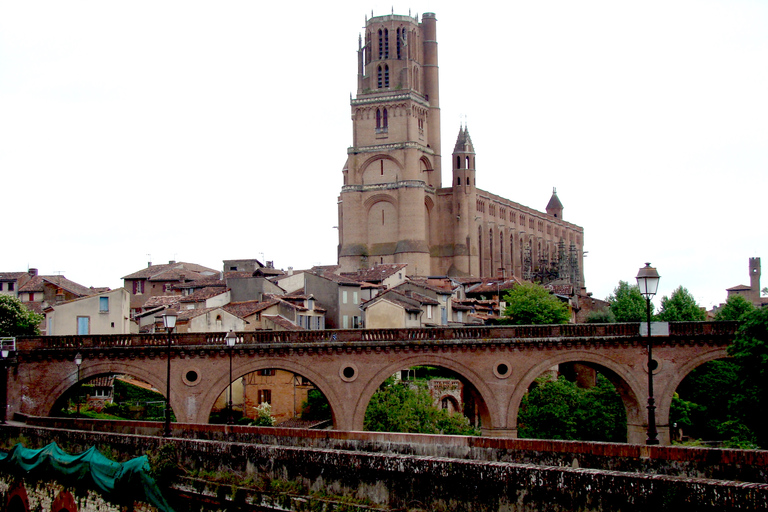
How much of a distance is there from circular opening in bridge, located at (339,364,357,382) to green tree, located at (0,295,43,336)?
23065 mm

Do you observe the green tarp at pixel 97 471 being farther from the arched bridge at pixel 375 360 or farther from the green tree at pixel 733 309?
the green tree at pixel 733 309

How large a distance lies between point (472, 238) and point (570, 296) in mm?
30852

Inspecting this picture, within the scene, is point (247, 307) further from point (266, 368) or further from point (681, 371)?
point (681, 371)

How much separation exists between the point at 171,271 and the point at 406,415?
42595mm

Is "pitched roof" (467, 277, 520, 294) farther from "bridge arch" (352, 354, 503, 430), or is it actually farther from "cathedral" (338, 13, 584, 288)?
"bridge arch" (352, 354, 503, 430)

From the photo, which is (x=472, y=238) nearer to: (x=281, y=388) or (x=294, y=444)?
(x=281, y=388)

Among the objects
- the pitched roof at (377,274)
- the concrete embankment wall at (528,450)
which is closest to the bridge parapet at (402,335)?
the concrete embankment wall at (528,450)

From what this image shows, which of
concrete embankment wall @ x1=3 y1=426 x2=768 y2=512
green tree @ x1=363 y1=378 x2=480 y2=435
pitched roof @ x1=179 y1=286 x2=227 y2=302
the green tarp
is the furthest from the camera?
pitched roof @ x1=179 y1=286 x2=227 y2=302

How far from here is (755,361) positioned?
32.8 metres

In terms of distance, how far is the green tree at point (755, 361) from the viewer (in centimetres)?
3244

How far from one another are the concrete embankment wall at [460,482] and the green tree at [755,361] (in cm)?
1509

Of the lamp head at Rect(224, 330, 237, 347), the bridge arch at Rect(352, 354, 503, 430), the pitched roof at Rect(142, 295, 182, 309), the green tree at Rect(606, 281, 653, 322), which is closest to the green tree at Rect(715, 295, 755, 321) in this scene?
the green tree at Rect(606, 281, 653, 322)

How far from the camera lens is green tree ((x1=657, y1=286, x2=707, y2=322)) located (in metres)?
66.6

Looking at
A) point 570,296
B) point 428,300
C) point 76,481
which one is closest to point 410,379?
point 428,300
